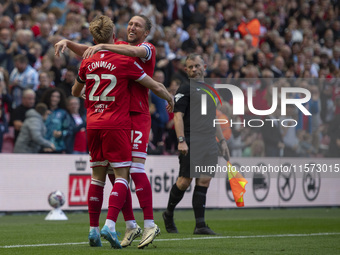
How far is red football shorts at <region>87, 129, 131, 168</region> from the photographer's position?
7887 millimetres

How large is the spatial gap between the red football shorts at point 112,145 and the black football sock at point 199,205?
103 inches

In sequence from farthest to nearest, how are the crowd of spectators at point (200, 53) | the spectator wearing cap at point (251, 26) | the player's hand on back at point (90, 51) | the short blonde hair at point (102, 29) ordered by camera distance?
the spectator wearing cap at point (251, 26) → the crowd of spectators at point (200, 53) → the short blonde hair at point (102, 29) → the player's hand on back at point (90, 51)

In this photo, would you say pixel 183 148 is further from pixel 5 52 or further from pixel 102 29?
pixel 5 52

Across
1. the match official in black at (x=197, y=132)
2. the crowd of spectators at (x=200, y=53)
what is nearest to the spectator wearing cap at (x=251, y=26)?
the crowd of spectators at (x=200, y=53)

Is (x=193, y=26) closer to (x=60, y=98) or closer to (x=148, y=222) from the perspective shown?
(x=60, y=98)

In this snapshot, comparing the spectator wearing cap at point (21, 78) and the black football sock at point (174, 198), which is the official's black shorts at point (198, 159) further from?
the spectator wearing cap at point (21, 78)

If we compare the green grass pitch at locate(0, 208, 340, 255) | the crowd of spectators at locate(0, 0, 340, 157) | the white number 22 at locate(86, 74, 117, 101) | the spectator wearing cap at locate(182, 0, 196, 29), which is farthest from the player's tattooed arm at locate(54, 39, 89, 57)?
the spectator wearing cap at locate(182, 0, 196, 29)

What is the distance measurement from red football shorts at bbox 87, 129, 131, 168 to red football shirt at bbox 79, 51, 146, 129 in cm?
6

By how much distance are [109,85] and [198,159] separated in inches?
111

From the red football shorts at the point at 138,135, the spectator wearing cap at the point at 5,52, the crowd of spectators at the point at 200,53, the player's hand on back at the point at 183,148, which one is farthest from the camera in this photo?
the spectator wearing cap at the point at 5,52

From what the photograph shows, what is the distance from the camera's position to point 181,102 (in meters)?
10.3

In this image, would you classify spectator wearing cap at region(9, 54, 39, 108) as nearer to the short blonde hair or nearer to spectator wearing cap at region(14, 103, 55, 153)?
spectator wearing cap at region(14, 103, 55, 153)

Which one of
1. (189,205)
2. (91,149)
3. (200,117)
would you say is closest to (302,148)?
(189,205)

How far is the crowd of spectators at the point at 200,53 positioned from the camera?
15.4 m
